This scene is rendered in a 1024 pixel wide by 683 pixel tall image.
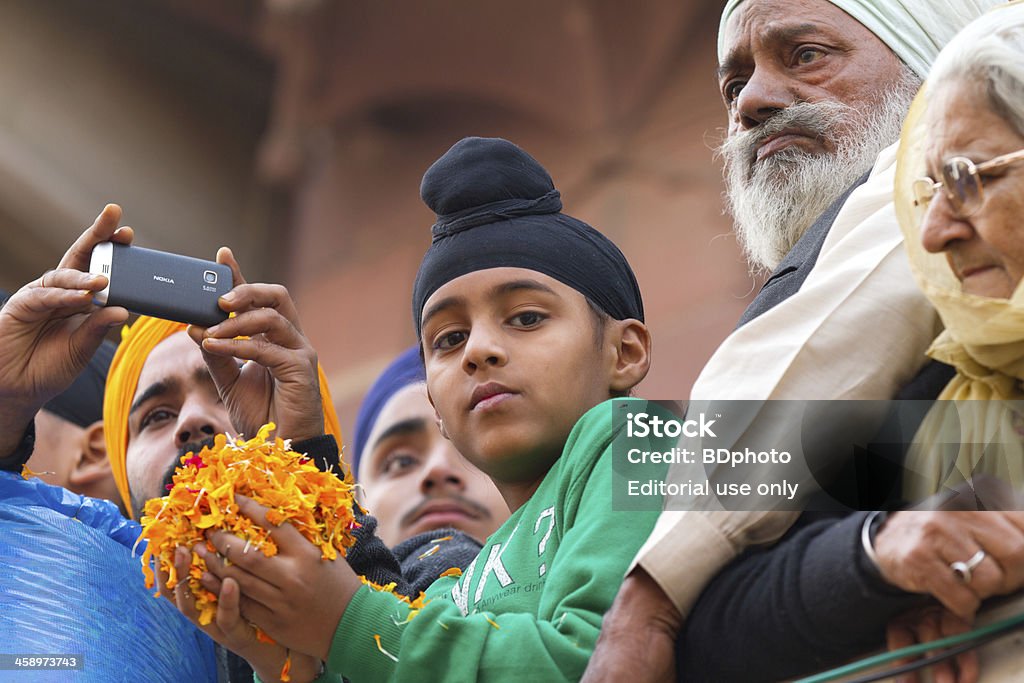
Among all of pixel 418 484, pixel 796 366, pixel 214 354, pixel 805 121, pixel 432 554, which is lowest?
pixel 796 366

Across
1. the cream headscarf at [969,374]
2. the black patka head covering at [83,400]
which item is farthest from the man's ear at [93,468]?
the cream headscarf at [969,374]

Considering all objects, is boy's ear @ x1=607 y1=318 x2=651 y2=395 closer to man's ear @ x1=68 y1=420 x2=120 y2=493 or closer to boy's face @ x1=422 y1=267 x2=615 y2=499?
boy's face @ x1=422 y1=267 x2=615 y2=499

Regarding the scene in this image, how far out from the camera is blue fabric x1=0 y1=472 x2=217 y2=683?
126 inches

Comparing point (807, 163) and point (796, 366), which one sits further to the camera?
point (807, 163)

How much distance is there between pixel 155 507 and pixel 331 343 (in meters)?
8.48

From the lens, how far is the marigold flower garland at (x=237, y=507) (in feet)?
7.97

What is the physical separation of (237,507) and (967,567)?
116cm

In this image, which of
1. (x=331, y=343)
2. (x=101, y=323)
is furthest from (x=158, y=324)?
(x=331, y=343)

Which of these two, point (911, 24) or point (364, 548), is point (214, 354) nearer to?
point (364, 548)

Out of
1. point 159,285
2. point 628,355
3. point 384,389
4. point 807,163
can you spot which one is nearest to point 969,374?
point 628,355

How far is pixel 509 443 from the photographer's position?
3.00 m

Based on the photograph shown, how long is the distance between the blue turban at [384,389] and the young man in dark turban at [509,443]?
1.48 m

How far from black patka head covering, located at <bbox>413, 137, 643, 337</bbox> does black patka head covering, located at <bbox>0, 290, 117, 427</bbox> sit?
5.57 ft

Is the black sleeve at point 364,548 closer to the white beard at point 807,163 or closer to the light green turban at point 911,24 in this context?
the white beard at point 807,163
